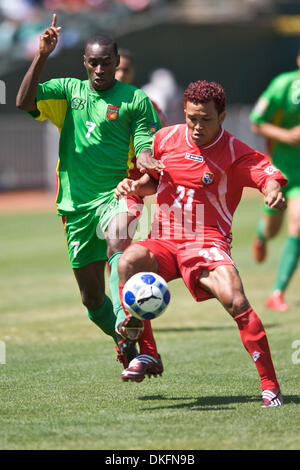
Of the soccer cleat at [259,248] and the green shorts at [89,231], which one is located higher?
the green shorts at [89,231]

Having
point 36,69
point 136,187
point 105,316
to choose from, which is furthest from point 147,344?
point 36,69

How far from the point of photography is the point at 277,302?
10.7 m

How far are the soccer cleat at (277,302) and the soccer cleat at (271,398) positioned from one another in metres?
4.63

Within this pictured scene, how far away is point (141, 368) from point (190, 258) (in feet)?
2.64

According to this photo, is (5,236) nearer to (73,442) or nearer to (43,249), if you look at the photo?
(43,249)

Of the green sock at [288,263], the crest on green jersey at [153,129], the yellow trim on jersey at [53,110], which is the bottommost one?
the green sock at [288,263]

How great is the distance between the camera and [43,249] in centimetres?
1711

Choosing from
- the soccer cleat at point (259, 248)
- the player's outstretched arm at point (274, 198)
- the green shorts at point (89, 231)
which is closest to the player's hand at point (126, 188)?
the green shorts at point (89, 231)

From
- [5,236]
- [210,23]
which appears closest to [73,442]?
[5,236]

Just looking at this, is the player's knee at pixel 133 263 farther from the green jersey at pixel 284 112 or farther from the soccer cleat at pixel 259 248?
the soccer cleat at pixel 259 248

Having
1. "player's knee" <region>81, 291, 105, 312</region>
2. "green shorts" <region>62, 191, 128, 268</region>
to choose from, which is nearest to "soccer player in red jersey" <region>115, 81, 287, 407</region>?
"green shorts" <region>62, 191, 128, 268</region>

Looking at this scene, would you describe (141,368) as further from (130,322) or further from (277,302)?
(277,302)

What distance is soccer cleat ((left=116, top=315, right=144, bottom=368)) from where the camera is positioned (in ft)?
19.6

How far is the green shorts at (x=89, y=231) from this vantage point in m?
6.88
